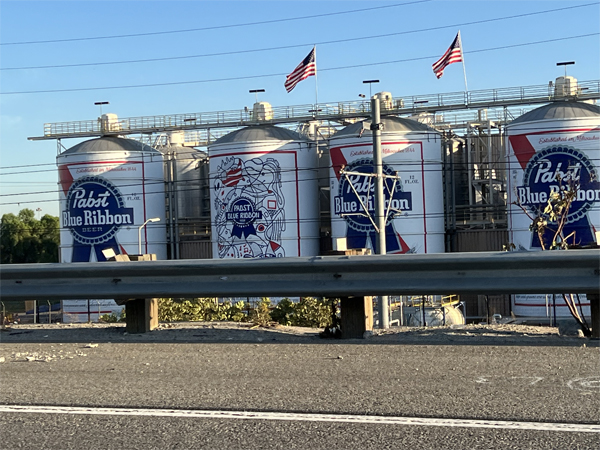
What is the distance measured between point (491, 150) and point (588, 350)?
1536 inches

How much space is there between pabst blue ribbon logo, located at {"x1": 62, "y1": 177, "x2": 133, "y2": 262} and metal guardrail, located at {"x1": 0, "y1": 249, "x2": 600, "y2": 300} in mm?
36804

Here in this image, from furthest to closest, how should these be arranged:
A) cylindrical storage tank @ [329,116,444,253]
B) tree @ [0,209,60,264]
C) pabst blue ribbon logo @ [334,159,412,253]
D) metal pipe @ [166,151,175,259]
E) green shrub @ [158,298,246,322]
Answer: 1. tree @ [0,209,60,264]
2. metal pipe @ [166,151,175,259]
3. cylindrical storage tank @ [329,116,444,253]
4. pabst blue ribbon logo @ [334,159,412,253]
5. green shrub @ [158,298,246,322]

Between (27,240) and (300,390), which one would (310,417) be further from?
(27,240)

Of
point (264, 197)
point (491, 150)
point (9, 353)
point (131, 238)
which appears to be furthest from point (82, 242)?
point (9, 353)

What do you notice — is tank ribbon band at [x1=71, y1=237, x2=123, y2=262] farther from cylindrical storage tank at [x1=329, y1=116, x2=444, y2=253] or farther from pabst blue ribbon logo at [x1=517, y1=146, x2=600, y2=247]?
pabst blue ribbon logo at [x1=517, y1=146, x2=600, y2=247]

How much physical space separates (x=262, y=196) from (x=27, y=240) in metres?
51.5

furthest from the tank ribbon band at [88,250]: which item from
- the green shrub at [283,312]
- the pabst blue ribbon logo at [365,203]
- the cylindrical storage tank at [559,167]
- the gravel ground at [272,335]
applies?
the gravel ground at [272,335]

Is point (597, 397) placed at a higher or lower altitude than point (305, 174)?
lower

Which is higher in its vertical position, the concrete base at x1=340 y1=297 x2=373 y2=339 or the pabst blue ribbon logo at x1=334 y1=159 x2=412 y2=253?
the pabst blue ribbon logo at x1=334 y1=159 x2=412 y2=253

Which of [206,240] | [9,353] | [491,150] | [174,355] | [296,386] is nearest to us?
[296,386]

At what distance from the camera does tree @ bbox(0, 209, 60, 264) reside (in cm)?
8188

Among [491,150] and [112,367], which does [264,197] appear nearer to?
[491,150]

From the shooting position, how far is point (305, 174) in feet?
138

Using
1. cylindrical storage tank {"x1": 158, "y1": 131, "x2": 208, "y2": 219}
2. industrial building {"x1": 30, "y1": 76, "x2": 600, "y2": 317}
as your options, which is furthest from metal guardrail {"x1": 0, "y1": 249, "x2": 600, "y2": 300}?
cylindrical storage tank {"x1": 158, "y1": 131, "x2": 208, "y2": 219}
